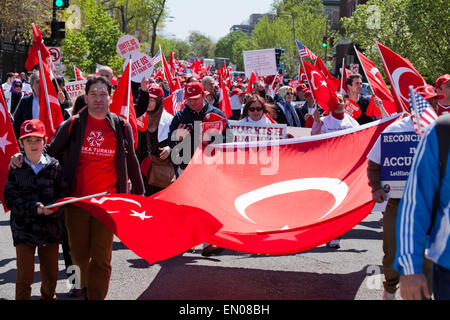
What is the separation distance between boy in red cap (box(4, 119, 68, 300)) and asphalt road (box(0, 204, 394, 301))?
2.65ft

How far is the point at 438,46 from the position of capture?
24.9m

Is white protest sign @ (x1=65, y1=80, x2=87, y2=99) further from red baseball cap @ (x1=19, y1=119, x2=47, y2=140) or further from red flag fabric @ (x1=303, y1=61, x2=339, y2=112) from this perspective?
red baseball cap @ (x1=19, y1=119, x2=47, y2=140)

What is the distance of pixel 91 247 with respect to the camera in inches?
207

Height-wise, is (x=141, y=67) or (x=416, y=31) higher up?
(x=416, y=31)

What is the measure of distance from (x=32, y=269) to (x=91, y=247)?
0.49 meters

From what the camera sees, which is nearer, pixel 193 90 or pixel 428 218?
pixel 428 218

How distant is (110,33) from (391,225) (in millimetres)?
23599

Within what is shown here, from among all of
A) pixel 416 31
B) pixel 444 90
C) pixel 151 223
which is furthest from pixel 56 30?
pixel 444 90

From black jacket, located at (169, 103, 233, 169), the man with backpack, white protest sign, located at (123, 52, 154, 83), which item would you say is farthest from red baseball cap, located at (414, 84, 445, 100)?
white protest sign, located at (123, 52, 154, 83)

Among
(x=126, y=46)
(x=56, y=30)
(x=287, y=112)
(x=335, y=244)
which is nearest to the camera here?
(x=335, y=244)

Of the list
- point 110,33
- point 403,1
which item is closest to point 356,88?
point 110,33

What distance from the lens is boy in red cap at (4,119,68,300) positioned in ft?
16.8

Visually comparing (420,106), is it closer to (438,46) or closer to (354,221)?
(354,221)

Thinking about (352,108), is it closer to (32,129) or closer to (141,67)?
(141,67)
